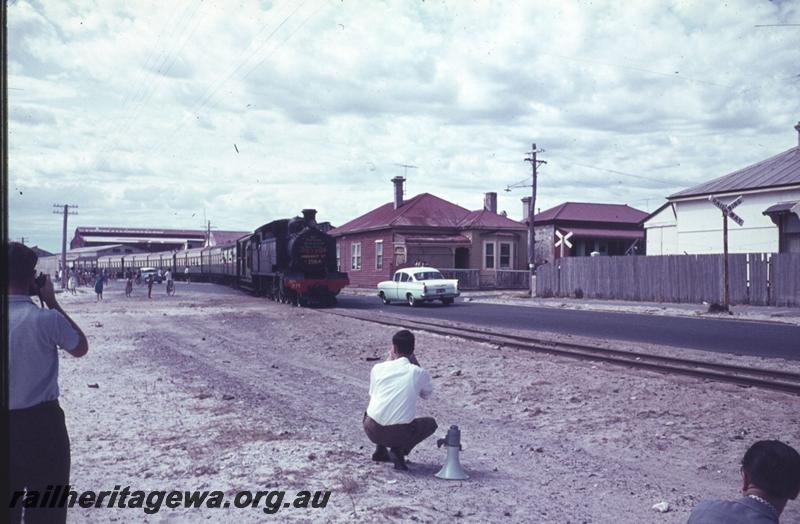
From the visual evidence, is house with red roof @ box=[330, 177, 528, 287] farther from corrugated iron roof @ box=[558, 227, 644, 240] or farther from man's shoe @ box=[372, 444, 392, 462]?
man's shoe @ box=[372, 444, 392, 462]

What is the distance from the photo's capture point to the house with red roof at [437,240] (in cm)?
4831

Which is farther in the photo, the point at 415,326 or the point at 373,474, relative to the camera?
the point at 415,326

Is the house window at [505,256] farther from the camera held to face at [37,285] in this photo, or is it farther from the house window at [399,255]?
the camera held to face at [37,285]

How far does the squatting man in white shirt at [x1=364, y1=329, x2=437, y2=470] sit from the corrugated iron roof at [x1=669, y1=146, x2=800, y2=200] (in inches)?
1197


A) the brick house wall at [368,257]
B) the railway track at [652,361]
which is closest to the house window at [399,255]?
the brick house wall at [368,257]

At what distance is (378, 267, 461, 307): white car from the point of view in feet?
101

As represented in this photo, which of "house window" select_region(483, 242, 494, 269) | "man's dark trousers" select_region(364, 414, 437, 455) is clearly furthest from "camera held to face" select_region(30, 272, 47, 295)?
"house window" select_region(483, 242, 494, 269)

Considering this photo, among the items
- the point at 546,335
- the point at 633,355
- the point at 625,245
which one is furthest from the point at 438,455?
the point at 625,245

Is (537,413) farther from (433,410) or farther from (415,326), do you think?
(415,326)

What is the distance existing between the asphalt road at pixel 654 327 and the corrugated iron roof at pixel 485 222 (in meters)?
21.0

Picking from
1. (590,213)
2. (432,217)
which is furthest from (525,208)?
(432,217)

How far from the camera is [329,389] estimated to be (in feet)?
35.8

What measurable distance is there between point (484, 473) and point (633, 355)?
27.4ft

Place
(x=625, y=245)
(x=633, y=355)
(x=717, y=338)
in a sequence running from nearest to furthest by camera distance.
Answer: (x=633, y=355) → (x=717, y=338) → (x=625, y=245)
